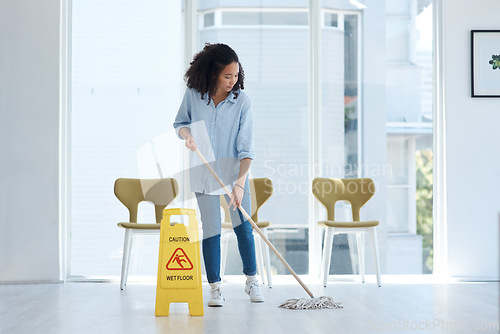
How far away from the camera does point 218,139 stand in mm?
3176

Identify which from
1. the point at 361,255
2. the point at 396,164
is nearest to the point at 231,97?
the point at 361,255

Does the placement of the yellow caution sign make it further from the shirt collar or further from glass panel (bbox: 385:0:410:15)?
glass panel (bbox: 385:0:410:15)

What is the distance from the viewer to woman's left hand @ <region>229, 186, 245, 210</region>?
3.10m

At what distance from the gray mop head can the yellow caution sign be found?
0.48 metres

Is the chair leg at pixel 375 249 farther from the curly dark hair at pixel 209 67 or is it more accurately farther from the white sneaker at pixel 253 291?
the curly dark hair at pixel 209 67

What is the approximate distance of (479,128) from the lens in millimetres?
4395

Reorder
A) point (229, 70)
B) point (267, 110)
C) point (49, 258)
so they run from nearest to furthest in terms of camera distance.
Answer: point (229, 70), point (49, 258), point (267, 110)

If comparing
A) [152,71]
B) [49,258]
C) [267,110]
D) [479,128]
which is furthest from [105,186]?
[479,128]

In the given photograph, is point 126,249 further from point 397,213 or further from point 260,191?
point 397,213

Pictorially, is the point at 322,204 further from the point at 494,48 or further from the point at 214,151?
the point at 494,48

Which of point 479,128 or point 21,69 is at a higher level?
point 21,69

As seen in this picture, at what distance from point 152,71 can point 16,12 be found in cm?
104

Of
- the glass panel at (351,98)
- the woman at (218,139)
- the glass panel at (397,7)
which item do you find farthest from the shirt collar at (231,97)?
the glass panel at (397,7)

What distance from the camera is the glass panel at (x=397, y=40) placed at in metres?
4.52
